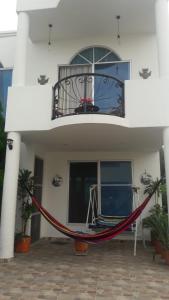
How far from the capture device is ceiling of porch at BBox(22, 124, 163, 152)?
553 centimetres

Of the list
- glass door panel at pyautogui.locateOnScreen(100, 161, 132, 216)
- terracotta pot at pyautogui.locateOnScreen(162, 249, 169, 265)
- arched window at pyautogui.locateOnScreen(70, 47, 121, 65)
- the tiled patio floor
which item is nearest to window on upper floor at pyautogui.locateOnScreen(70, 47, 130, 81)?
arched window at pyautogui.locateOnScreen(70, 47, 121, 65)

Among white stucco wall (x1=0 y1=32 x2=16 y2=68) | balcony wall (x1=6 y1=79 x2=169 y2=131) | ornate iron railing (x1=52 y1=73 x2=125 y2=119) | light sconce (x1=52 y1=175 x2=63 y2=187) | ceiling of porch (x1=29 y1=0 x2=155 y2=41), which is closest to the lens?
balcony wall (x1=6 y1=79 x2=169 y2=131)

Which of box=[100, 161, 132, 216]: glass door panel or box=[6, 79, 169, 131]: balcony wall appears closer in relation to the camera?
box=[6, 79, 169, 131]: balcony wall

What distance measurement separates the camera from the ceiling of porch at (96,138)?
18.1 ft

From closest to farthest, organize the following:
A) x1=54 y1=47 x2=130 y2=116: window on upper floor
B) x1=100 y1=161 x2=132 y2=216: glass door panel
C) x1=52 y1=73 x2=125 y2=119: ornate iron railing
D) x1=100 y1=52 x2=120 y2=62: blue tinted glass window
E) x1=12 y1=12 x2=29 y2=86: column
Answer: x1=12 y1=12 x2=29 y2=86: column, x1=52 y1=73 x2=125 y2=119: ornate iron railing, x1=54 y1=47 x2=130 y2=116: window on upper floor, x1=100 y1=52 x2=120 y2=62: blue tinted glass window, x1=100 y1=161 x2=132 y2=216: glass door panel

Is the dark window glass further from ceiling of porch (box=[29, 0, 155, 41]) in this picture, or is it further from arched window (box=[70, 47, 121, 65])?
ceiling of porch (box=[29, 0, 155, 41])

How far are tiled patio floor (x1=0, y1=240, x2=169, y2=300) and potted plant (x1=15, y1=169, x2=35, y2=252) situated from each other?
0.31 metres

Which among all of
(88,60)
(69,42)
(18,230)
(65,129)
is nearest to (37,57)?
(69,42)

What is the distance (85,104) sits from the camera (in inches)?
212

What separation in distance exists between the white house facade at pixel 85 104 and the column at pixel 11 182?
2 cm

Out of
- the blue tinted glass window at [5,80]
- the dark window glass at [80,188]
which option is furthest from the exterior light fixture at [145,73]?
the blue tinted glass window at [5,80]

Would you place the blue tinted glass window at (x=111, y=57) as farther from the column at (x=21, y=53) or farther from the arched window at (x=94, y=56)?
the column at (x=21, y=53)

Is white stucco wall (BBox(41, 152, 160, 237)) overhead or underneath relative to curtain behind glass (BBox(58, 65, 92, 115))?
underneath

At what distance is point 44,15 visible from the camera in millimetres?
6625
